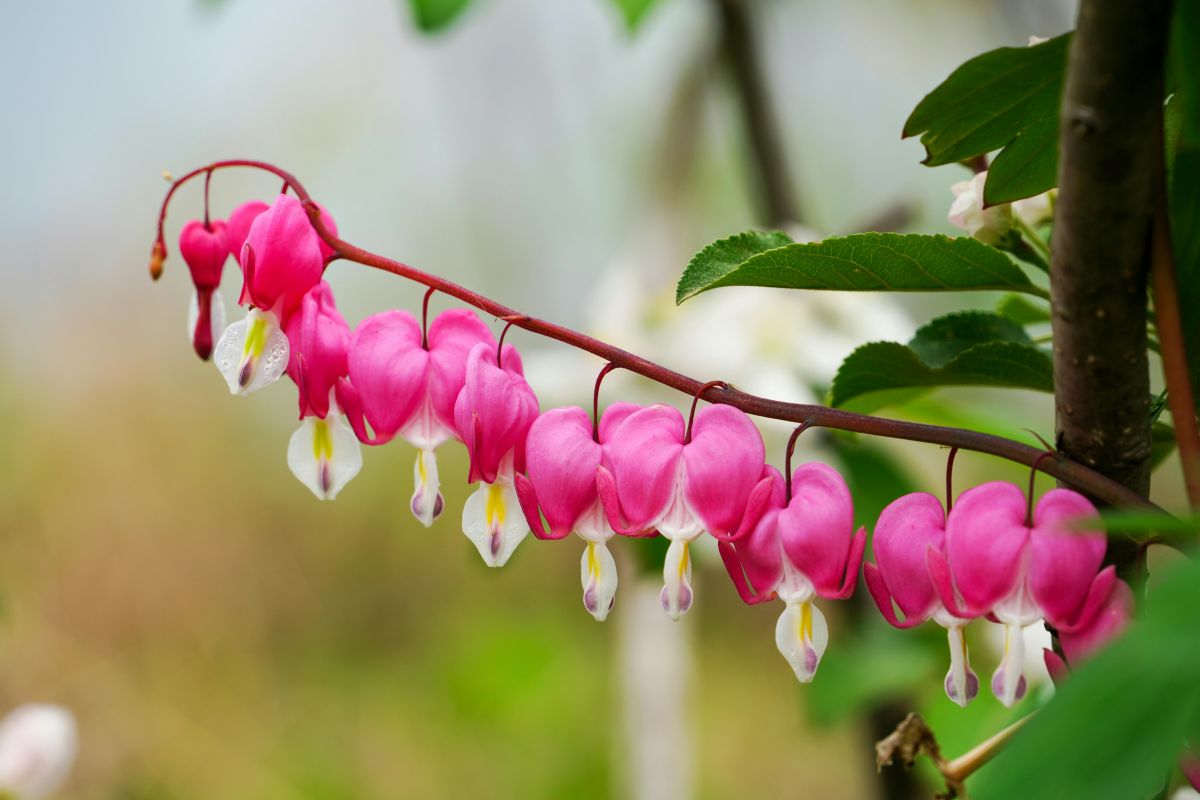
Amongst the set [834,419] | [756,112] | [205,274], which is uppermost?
[756,112]

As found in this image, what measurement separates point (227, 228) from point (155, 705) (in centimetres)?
210

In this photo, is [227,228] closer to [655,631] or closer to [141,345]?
[655,631]

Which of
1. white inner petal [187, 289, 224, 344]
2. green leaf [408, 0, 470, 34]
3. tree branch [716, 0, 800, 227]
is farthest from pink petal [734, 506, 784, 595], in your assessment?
tree branch [716, 0, 800, 227]

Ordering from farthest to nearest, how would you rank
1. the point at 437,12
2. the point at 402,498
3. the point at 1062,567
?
1. the point at 402,498
2. the point at 437,12
3. the point at 1062,567

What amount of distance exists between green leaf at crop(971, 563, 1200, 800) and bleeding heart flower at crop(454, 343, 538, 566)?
0.65 ft

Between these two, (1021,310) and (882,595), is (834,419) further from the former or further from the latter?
(1021,310)

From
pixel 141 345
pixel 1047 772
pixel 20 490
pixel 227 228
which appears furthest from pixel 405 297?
pixel 1047 772

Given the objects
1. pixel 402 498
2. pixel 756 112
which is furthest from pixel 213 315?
pixel 402 498

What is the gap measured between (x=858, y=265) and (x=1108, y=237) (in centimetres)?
9

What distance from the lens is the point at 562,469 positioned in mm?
353

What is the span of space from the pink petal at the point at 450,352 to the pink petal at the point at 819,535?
119 mm

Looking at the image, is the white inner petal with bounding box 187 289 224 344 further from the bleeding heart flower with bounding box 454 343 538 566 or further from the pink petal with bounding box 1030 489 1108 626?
the pink petal with bounding box 1030 489 1108 626

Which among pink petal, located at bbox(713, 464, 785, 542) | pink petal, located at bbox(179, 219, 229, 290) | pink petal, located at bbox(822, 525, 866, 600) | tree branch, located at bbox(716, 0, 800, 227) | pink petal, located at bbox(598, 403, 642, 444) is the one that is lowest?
pink petal, located at bbox(822, 525, 866, 600)

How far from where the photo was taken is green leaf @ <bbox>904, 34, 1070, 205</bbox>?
1.07 feet
